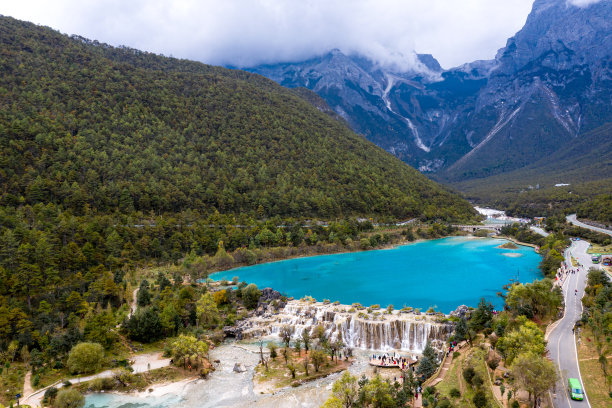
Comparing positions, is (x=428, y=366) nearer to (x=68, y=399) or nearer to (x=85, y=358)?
(x=68, y=399)

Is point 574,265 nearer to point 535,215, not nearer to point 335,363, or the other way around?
point 335,363

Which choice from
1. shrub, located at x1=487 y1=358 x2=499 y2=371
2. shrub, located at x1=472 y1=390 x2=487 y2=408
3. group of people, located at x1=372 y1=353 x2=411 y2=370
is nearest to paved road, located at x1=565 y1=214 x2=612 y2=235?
group of people, located at x1=372 y1=353 x2=411 y2=370

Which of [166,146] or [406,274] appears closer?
[406,274]

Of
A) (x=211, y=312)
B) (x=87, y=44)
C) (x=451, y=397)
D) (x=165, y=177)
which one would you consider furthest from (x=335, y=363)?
(x=87, y=44)

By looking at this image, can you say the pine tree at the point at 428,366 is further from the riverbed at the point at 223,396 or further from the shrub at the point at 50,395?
the shrub at the point at 50,395

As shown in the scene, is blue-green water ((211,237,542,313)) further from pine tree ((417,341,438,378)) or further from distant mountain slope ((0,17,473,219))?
distant mountain slope ((0,17,473,219))

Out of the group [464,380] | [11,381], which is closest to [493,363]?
[464,380]
